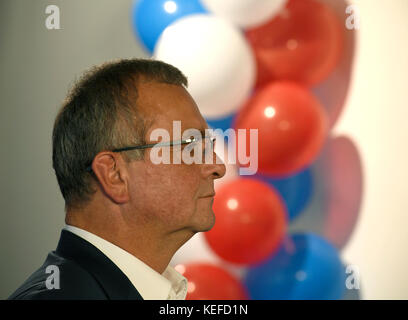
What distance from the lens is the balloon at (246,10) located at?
1.62 meters

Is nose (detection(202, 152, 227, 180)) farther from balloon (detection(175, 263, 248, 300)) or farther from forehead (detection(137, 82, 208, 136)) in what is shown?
balloon (detection(175, 263, 248, 300))

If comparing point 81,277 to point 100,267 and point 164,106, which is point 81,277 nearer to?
point 100,267

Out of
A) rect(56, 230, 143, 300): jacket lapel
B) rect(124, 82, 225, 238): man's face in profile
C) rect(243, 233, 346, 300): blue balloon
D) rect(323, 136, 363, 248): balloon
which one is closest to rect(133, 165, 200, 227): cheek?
rect(124, 82, 225, 238): man's face in profile

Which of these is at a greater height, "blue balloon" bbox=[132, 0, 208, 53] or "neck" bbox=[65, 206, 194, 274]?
"blue balloon" bbox=[132, 0, 208, 53]

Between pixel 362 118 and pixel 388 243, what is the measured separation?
0.50 metres

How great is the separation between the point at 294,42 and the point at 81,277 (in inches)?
48.5

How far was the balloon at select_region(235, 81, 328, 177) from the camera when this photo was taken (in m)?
1.59

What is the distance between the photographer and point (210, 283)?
1.62 meters

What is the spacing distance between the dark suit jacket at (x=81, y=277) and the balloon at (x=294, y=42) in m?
1.10

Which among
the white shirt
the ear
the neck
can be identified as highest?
the ear

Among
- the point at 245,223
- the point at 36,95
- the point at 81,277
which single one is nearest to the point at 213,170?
the point at 81,277

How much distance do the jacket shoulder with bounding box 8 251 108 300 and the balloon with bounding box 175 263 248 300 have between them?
0.88m

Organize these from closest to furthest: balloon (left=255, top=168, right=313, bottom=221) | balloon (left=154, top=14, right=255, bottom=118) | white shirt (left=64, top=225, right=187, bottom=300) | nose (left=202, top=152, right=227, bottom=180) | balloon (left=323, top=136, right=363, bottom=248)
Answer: white shirt (left=64, top=225, right=187, bottom=300)
nose (left=202, top=152, right=227, bottom=180)
balloon (left=154, top=14, right=255, bottom=118)
balloon (left=255, top=168, right=313, bottom=221)
balloon (left=323, top=136, right=363, bottom=248)

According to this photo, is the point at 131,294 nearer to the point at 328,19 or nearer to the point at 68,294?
the point at 68,294
